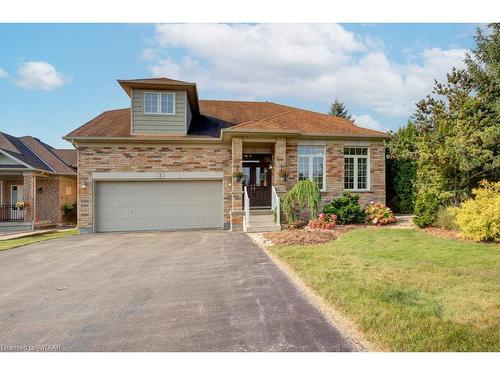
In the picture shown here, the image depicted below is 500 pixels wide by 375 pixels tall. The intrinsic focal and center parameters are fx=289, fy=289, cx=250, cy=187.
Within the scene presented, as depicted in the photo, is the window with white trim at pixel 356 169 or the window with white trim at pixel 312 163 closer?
the window with white trim at pixel 312 163

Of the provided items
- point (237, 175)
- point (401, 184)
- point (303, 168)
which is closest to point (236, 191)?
point (237, 175)

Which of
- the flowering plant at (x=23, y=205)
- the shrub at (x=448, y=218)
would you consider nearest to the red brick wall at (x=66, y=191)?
the flowering plant at (x=23, y=205)

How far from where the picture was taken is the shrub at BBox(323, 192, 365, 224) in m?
11.1

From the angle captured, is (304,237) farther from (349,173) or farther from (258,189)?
(349,173)

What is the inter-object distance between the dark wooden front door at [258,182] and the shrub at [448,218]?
6.56m

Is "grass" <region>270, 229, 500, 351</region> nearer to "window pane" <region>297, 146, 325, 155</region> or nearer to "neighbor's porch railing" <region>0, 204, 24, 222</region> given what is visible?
"window pane" <region>297, 146, 325, 155</region>

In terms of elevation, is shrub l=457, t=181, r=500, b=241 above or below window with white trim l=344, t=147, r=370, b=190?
below

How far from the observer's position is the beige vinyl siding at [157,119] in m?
12.4

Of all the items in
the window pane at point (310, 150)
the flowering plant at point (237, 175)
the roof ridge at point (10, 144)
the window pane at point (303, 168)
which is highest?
the roof ridge at point (10, 144)

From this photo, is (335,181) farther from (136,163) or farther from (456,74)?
(136,163)

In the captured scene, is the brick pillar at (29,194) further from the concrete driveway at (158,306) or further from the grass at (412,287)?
the grass at (412,287)

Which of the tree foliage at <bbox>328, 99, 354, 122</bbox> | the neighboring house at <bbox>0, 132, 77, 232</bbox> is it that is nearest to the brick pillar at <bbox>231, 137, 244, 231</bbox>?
the neighboring house at <bbox>0, 132, 77, 232</bbox>

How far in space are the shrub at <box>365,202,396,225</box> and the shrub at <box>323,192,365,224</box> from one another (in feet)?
0.94
